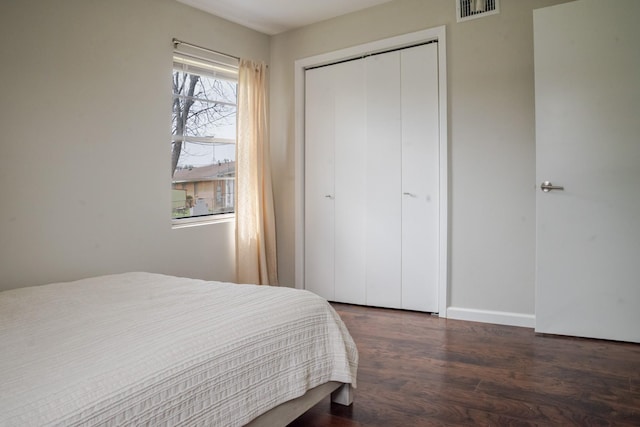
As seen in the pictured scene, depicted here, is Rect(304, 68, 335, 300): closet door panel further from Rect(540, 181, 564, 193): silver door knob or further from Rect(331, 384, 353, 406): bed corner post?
Rect(331, 384, 353, 406): bed corner post

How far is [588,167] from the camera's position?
2939 millimetres

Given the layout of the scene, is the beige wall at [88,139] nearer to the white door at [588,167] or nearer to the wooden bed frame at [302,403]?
the wooden bed frame at [302,403]

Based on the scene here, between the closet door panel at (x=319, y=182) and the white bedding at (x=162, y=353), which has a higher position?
the closet door panel at (x=319, y=182)

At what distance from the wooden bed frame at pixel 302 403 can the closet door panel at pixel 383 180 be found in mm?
1830

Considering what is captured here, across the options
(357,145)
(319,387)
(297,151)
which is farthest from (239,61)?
(319,387)

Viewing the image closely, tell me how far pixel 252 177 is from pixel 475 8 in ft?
7.18

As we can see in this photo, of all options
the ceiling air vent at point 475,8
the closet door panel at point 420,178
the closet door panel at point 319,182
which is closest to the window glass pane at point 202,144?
Answer: the closet door panel at point 319,182

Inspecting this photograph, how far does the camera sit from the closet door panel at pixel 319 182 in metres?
4.16

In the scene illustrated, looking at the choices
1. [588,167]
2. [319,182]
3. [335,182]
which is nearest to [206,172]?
[319,182]

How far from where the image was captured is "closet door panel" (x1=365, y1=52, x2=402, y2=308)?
380 centimetres

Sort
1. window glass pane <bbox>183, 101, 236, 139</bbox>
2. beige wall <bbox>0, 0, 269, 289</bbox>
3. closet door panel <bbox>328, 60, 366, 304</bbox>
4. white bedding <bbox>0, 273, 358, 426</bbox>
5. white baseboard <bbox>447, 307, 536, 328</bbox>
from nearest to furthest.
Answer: white bedding <bbox>0, 273, 358, 426</bbox> < beige wall <bbox>0, 0, 269, 289</bbox> < white baseboard <bbox>447, 307, 536, 328</bbox> < window glass pane <bbox>183, 101, 236, 139</bbox> < closet door panel <bbox>328, 60, 366, 304</bbox>

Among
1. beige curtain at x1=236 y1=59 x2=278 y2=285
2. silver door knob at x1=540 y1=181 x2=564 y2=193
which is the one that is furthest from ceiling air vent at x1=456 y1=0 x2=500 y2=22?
beige curtain at x1=236 y1=59 x2=278 y2=285

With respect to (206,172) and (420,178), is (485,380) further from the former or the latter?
(206,172)

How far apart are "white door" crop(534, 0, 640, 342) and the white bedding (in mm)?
1747
